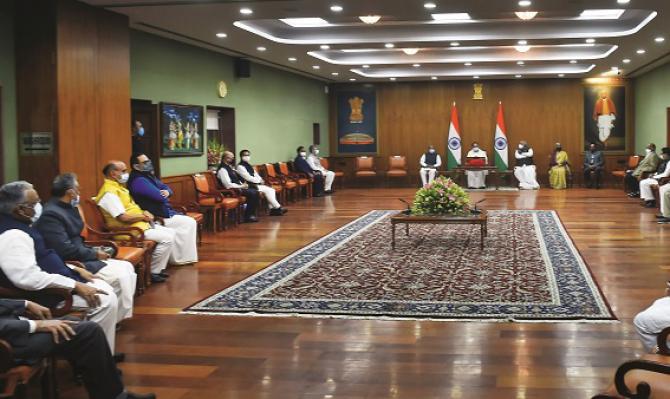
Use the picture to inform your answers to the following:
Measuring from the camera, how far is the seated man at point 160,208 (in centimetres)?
862

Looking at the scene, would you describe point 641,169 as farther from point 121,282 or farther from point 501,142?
point 121,282

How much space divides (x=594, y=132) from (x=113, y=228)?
17120 millimetres

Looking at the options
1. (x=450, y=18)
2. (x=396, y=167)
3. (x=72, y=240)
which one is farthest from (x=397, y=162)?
(x=72, y=240)

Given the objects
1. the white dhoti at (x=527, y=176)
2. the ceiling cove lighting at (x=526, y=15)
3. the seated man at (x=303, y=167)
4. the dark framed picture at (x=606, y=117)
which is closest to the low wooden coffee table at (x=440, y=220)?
the ceiling cove lighting at (x=526, y=15)

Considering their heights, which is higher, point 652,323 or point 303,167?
point 303,167

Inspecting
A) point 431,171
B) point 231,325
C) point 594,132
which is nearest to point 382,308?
point 231,325

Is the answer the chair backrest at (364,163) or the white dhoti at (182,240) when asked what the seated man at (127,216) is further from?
the chair backrest at (364,163)

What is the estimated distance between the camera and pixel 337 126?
22734 millimetres

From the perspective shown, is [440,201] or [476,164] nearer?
[440,201]

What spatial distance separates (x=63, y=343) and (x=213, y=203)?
801cm

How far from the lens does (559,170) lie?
68.5ft

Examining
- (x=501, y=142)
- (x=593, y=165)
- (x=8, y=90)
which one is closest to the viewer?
(x=8, y=90)

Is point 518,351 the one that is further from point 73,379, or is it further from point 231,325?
point 73,379

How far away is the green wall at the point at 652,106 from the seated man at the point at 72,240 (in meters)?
15.1
